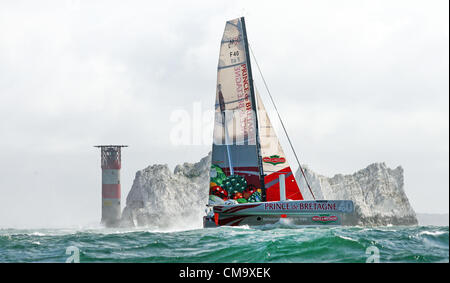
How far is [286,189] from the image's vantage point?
94.9 ft

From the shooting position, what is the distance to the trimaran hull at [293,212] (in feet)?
83.4

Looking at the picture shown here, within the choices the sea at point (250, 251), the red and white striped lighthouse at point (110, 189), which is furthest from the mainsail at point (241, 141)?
the red and white striped lighthouse at point (110, 189)

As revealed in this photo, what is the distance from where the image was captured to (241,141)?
29359 mm

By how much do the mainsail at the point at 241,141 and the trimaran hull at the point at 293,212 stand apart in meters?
2.77

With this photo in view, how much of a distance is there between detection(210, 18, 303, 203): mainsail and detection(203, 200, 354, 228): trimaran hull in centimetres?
277

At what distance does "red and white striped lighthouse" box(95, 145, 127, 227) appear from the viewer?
6600 cm

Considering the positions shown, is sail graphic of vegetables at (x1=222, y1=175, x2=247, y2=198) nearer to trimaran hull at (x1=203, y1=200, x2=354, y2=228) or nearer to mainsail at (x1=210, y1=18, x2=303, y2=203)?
mainsail at (x1=210, y1=18, x2=303, y2=203)

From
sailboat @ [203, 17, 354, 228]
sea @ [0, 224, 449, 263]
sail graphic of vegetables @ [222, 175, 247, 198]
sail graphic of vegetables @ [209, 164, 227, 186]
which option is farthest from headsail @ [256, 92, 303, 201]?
sea @ [0, 224, 449, 263]

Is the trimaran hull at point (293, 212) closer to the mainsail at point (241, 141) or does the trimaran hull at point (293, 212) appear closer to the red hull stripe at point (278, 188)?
the mainsail at point (241, 141)

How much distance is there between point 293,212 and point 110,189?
146ft

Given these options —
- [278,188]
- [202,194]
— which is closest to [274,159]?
[278,188]
